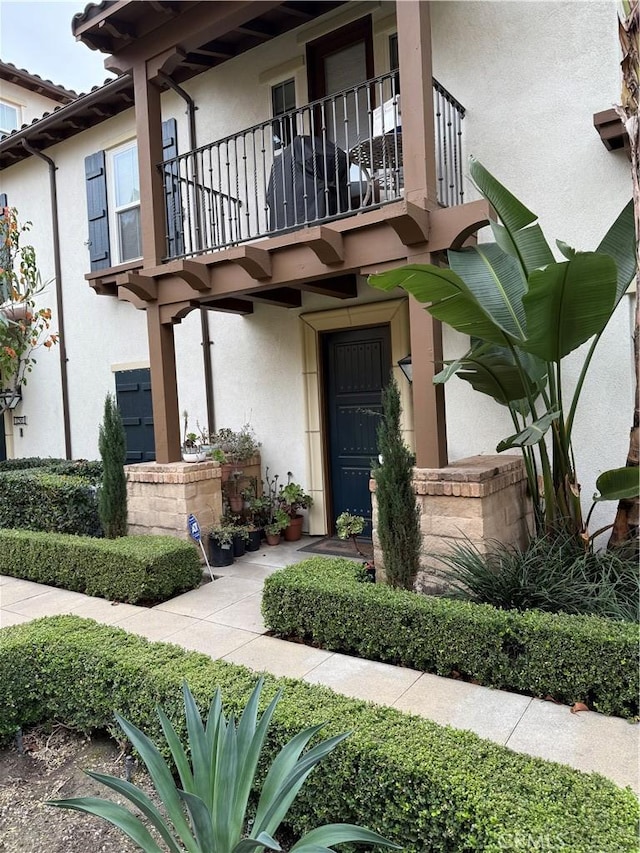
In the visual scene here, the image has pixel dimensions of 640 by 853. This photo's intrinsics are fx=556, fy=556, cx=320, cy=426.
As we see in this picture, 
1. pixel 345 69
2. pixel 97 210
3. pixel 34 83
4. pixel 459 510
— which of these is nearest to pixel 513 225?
pixel 459 510

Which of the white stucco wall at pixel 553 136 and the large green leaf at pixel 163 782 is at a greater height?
the white stucco wall at pixel 553 136

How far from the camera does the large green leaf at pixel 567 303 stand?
3219mm

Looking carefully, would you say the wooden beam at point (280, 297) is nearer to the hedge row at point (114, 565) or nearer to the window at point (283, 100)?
the window at point (283, 100)

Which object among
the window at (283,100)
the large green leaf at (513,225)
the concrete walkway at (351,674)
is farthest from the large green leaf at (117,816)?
the window at (283,100)

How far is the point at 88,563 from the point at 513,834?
15.5ft

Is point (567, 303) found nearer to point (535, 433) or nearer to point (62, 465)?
point (535, 433)

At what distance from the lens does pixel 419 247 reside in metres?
4.66

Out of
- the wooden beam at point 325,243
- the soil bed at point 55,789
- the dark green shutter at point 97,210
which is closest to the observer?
the soil bed at point 55,789

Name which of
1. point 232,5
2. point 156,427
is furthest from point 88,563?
point 232,5

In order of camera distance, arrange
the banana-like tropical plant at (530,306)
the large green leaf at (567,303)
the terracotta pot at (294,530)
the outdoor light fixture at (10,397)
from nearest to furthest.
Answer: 1. the large green leaf at (567,303)
2. the banana-like tropical plant at (530,306)
3. the terracotta pot at (294,530)
4. the outdoor light fixture at (10,397)

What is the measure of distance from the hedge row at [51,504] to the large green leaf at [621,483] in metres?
5.53

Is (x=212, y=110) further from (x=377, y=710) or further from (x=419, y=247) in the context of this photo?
(x=377, y=710)

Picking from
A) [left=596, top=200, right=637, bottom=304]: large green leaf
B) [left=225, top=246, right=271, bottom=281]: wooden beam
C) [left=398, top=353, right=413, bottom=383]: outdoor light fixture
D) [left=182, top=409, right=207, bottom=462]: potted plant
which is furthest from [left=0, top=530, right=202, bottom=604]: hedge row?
[left=596, top=200, right=637, bottom=304]: large green leaf

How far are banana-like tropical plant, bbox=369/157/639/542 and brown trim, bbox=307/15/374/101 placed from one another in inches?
137
